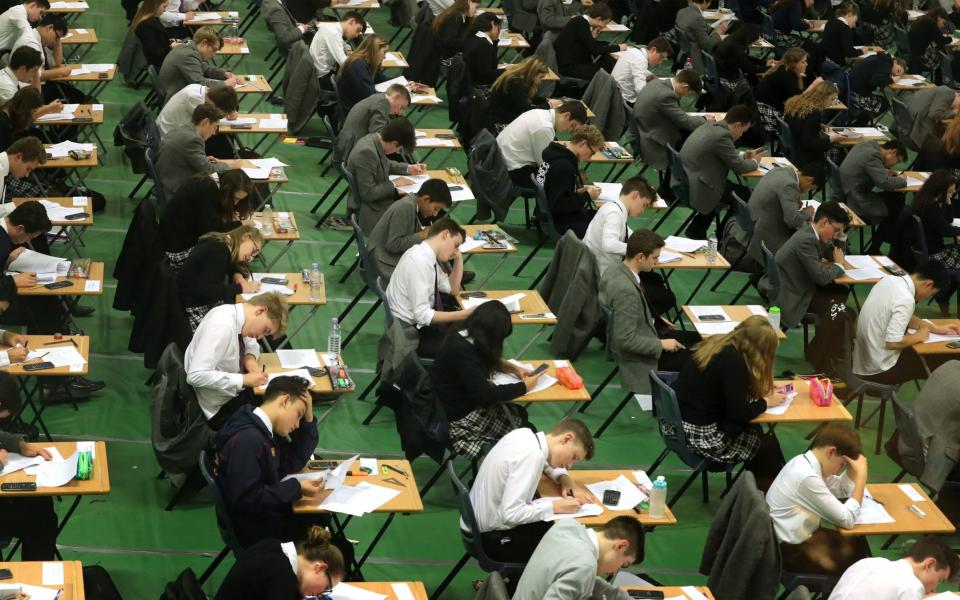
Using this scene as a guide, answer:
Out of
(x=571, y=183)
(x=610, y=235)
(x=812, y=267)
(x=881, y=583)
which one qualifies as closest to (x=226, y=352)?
(x=610, y=235)

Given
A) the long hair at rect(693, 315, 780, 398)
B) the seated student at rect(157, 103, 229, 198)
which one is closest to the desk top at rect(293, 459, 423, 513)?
the long hair at rect(693, 315, 780, 398)

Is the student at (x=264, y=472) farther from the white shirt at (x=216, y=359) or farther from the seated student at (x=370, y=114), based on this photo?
the seated student at (x=370, y=114)

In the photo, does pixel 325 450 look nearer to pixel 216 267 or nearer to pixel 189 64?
pixel 216 267

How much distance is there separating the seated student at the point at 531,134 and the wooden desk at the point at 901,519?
176 inches

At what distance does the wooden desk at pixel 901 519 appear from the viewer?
→ 21.4 ft

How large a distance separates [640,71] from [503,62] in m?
3.27

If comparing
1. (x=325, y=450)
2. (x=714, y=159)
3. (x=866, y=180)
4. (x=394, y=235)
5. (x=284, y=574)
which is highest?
(x=284, y=574)

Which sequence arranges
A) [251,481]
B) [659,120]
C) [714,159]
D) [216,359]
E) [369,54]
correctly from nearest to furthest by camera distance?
[251,481] → [216,359] → [714,159] → [369,54] → [659,120]

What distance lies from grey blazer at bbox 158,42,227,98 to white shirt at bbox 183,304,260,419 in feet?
15.8

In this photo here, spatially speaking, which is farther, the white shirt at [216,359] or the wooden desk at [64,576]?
the white shirt at [216,359]

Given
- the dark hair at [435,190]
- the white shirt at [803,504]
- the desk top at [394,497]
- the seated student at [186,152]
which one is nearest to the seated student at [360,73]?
the seated student at [186,152]

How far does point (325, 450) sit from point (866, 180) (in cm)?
559

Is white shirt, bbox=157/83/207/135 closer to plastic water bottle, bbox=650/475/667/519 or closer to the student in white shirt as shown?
plastic water bottle, bbox=650/475/667/519

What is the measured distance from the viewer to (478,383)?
7.13 meters
